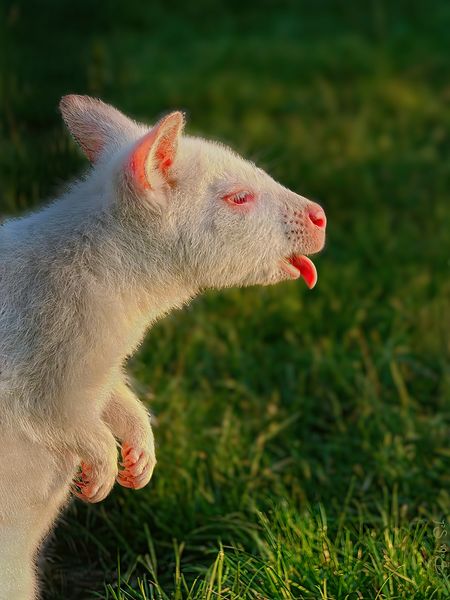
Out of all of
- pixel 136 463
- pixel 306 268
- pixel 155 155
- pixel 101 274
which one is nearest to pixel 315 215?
pixel 306 268

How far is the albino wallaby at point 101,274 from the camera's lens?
2791mm

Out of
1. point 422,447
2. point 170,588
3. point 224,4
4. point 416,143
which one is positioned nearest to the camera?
point 170,588

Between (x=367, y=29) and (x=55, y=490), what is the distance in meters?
7.71

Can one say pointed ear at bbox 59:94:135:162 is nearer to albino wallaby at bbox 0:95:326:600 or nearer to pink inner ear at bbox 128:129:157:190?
albino wallaby at bbox 0:95:326:600

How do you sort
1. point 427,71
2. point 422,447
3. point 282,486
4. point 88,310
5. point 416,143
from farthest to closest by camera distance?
point 427,71
point 416,143
point 422,447
point 282,486
point 88,310

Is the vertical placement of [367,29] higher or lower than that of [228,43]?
higher

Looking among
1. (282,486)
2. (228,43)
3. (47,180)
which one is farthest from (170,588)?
(228,43)

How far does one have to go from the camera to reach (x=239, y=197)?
2900 mm

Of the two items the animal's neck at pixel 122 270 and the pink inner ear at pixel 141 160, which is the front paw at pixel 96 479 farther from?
the pink inner ear at pixel 141 160

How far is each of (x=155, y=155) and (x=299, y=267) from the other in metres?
0.56

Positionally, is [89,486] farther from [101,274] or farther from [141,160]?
[141,160]

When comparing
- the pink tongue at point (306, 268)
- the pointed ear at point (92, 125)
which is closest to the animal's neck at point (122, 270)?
the pointed ear at point (92, 125)

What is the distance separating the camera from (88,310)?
9.20ft

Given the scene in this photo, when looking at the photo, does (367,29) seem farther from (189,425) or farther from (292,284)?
(189,425)
